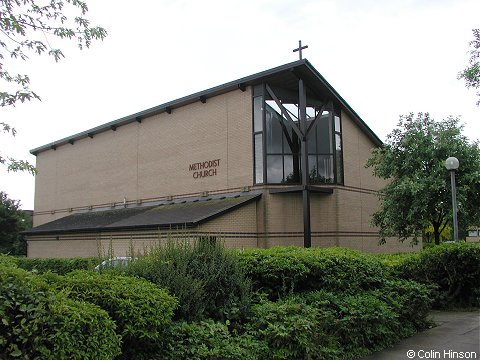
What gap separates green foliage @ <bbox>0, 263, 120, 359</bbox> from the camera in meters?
4.01

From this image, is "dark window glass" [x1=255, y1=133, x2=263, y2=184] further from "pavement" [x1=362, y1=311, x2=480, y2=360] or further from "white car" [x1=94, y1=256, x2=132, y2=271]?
"white car" [x1=94, y1=256, x2=132, y2=271]

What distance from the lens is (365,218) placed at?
2394cm

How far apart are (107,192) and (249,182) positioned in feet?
39.1

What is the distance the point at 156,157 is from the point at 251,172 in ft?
22.7

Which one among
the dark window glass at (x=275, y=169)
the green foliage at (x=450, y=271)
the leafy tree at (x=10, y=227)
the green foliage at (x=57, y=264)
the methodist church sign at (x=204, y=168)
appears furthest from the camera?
the leafy tree at (x=10, y=227)

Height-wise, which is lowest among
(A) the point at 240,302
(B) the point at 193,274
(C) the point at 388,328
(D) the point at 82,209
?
(C) the point at 388,328

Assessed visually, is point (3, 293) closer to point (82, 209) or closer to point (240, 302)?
point (240, 302)

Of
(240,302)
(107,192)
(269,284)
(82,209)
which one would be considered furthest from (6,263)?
(82,209)

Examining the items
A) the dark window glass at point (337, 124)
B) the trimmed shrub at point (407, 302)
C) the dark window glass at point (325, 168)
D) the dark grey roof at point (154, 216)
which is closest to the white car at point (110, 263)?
the trimmed shrub at point (407, 302)

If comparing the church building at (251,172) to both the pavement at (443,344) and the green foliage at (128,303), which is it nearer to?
the pavement at (443,344)

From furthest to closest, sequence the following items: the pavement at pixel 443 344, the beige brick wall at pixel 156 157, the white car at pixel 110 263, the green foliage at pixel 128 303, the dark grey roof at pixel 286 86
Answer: the beige brick wall at pixel 156 157, the dark grey roof at pixel 286 86, the pavement at pixel 443 344, the white car at pixel 110 263, the green foliage at pixel 128 303

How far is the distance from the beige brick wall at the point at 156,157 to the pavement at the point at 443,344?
42.2 ft

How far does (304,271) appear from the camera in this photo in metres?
8.06

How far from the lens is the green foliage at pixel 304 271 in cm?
805
